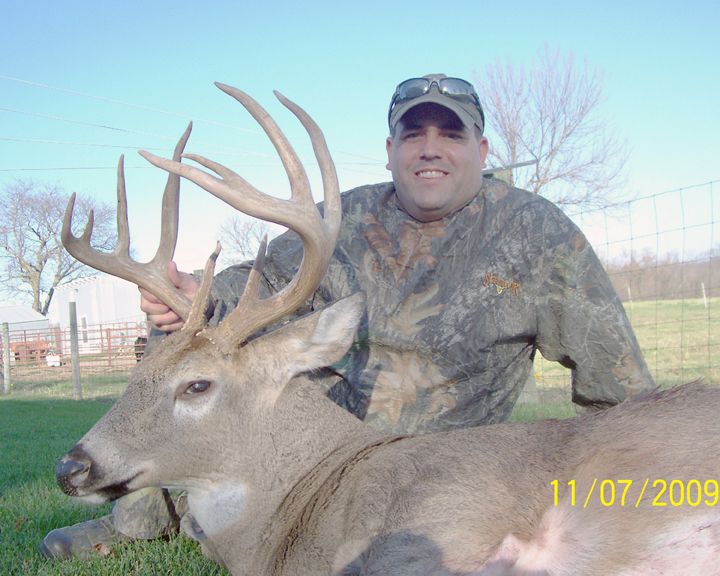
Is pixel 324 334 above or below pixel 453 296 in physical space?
below

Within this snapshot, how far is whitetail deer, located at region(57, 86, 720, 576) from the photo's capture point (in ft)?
9.07

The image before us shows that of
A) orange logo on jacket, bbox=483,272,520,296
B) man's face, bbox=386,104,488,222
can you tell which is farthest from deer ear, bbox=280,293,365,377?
man's face, bbox=386,104,488,222

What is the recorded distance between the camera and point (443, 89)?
4.88 m

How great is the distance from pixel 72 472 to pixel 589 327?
3.00 meters

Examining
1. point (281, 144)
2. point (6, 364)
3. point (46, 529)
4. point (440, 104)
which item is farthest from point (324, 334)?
point (6, 364)

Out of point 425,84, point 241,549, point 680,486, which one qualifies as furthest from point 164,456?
point 425,84

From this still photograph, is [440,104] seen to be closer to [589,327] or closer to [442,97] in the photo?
[442,97]

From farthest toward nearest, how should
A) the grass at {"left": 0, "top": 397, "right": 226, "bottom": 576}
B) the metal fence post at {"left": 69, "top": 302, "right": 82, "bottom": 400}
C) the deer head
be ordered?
the metal fence post at {"left": 69, "top": 302, "right": 82, "bottom": 400}, the grass at {"left": 0, "top": 397, "right": 226, "bottom": 576}, the deer head

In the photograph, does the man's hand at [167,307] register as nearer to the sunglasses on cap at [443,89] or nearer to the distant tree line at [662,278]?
the sunglasses on cap at [443,89]
